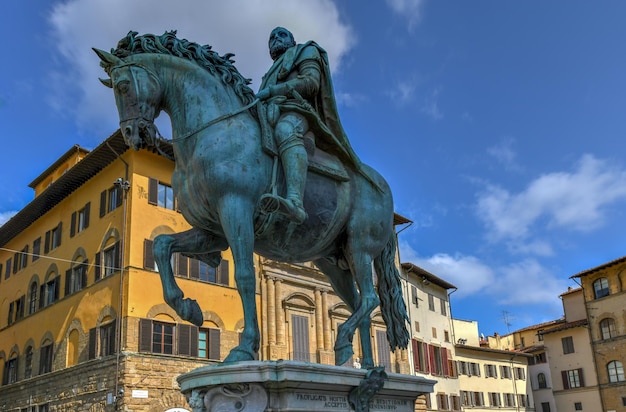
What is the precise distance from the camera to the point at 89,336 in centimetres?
2741

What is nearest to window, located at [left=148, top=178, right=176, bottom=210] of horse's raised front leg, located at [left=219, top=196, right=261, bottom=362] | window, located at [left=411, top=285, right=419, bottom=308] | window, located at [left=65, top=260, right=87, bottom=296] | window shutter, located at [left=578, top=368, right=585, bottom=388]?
window, located at [left=65, top=260, right=87, bottom=296]

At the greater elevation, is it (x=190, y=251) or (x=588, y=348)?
(x=588, y=348)

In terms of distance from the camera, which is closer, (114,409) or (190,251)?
(190,251)

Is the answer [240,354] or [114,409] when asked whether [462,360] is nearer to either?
[114,409]

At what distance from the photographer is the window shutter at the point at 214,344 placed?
90.8 ft

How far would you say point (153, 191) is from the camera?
28.3 metres

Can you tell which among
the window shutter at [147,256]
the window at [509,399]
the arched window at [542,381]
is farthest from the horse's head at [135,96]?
the arched window at [542,381]

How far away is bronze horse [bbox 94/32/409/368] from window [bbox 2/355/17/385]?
3104 centimetres

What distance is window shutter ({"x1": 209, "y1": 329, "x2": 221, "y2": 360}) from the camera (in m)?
27.7

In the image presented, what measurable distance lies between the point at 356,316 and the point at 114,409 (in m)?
21.1

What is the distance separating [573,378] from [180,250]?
57.8m

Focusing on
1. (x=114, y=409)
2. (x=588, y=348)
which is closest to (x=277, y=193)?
(x=114, y=409)

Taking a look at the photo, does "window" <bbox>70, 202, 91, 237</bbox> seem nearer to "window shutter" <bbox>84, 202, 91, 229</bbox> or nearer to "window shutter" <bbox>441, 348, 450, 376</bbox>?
"window shutter" <bbox>84, 202, 91, 229</bbox>

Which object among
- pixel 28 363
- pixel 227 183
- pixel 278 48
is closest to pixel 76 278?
pixel 28 363
